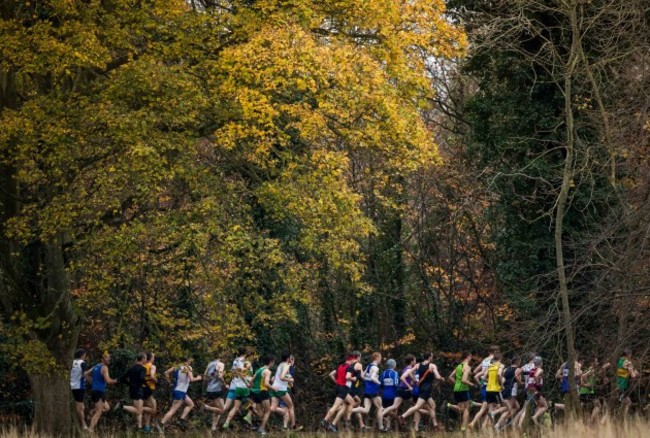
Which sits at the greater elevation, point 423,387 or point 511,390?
point 423,387

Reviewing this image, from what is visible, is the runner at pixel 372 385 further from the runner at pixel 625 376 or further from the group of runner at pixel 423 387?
the runner at pixel 625 376

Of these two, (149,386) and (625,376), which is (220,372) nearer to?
(149,386)

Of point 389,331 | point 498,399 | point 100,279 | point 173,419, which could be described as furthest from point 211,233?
point 389,331

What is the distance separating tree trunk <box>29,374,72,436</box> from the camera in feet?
74.4

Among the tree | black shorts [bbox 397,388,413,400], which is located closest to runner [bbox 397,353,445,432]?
black shorts [bbox 397,388,413,400]

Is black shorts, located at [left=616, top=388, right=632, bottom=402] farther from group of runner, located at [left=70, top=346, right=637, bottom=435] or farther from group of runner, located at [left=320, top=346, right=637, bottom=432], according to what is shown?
group of runner, located at [left=320, top=346, right=637, bottom=432]

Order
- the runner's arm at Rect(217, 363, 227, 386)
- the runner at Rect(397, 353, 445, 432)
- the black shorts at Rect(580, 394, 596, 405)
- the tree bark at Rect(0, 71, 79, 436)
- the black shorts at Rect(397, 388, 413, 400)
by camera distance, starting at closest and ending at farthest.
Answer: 1. the tree bark at Rect(0, 71, 79, 436)
2. the runner's arm at Rect(217, 363, 227, 386)
3. the runner at Rect(397, 353, 445, 432)
4. the black shorts at Rect(580, 394, 596, 405)
5. the black shorts at Rect(397, 388, 413, 400)

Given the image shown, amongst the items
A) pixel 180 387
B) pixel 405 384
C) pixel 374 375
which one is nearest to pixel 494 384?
pixel 405 384

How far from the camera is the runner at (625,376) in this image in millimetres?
18891

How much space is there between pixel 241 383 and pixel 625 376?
9181mm

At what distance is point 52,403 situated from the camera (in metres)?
22.9

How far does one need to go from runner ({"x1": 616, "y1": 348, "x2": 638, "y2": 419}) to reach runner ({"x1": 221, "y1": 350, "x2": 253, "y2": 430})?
7.72m

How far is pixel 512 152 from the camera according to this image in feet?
97.1

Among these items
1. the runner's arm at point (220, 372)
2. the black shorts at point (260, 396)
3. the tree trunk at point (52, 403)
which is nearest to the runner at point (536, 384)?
the black shorts at point (260, 396)
